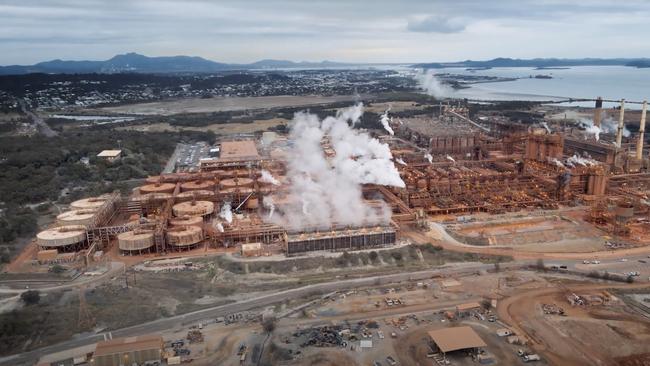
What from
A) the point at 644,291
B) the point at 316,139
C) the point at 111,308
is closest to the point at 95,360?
the point at 111,308

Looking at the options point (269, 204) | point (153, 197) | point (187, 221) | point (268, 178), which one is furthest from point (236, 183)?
point (187, 221)

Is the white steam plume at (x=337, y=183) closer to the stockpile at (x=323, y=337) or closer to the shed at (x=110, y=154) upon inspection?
the stockpile at (x=323, y=337)

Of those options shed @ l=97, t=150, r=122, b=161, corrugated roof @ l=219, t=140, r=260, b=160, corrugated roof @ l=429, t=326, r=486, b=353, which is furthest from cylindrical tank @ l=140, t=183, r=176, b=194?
corrugated roof @ l=429, t=326, r=486, b=353

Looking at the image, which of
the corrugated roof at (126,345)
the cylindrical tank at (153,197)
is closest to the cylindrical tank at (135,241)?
the cylindrical tank at (153,197)

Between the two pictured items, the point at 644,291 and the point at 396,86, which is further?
the point at 396,86

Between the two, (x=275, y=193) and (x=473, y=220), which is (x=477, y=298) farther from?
(x=275, y=193)

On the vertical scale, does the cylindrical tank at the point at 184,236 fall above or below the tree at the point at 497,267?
above
